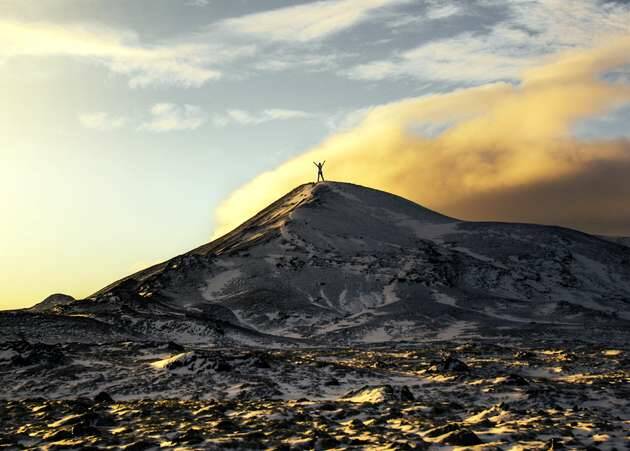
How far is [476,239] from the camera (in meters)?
190

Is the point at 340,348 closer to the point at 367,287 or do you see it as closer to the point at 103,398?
the point at 103,398

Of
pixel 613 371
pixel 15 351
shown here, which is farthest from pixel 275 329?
pixel 613 371

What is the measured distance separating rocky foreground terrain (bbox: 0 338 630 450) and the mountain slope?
145ft

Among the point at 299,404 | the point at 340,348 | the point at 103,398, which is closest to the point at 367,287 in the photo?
the point at 340,348

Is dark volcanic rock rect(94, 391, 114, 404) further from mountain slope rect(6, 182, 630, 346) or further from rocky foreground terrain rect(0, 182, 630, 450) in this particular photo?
mountain slope rect(6, 182, 630, 346)

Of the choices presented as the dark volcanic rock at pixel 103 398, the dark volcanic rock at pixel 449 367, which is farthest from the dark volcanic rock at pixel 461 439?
the dark volcanic rock at pixel 449 367

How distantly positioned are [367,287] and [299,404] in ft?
397

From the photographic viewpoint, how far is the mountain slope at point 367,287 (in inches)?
4274

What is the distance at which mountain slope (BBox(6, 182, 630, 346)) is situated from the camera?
108562mm

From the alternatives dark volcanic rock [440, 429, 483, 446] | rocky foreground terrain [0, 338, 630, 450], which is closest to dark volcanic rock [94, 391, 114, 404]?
rocky foreground terrain [0, 338, 630, 450]

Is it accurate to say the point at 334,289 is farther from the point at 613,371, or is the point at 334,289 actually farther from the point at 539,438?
the point at 539,438

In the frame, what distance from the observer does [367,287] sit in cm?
14712

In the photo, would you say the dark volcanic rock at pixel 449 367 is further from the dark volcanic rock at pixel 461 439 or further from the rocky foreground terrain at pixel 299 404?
the dark volcanic rock at pixel 461 439

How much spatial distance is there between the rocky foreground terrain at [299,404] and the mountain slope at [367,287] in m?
44.3
